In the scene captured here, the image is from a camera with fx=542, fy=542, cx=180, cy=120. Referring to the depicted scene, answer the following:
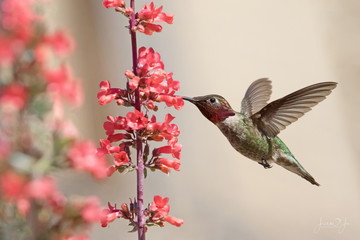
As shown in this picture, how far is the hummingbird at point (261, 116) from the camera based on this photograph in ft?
7.50

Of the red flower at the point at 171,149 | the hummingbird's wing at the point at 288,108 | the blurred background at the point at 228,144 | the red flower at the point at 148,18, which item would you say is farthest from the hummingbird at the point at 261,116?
the blurred background at the point at 228,144

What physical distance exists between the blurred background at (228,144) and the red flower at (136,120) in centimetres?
330

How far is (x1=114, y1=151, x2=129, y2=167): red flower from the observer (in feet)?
4.60

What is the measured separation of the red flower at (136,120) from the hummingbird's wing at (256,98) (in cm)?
124

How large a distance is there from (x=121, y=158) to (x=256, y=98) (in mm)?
1282

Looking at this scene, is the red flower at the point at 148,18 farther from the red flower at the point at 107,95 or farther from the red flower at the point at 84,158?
the red flower at the point at 84,158

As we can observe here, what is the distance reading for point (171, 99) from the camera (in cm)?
149

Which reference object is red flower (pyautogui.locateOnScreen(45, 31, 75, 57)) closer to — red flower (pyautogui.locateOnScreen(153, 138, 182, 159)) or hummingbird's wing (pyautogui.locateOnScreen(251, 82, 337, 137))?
red flower (pyautogui.locateOnScreen(153, 138, 182, 159))

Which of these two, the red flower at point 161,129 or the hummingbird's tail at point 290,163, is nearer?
the red flower at point 161,129

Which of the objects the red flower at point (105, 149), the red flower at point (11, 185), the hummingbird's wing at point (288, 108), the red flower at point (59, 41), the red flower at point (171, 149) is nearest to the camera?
the red flower at point (11, 185)

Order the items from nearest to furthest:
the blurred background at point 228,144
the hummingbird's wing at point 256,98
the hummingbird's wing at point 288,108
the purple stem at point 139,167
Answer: the purple stem at point 139,167 < the hummingbird's wing at point 288,108 < the hummingbird's wing at point 256,98 < the blurred background at point 228,144

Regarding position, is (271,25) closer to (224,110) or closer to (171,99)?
(224,110)

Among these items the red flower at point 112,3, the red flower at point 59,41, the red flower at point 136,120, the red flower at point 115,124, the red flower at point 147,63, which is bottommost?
the red flower at point 59,41

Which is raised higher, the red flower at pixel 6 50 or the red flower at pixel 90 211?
the red flower at pixel 6 50
